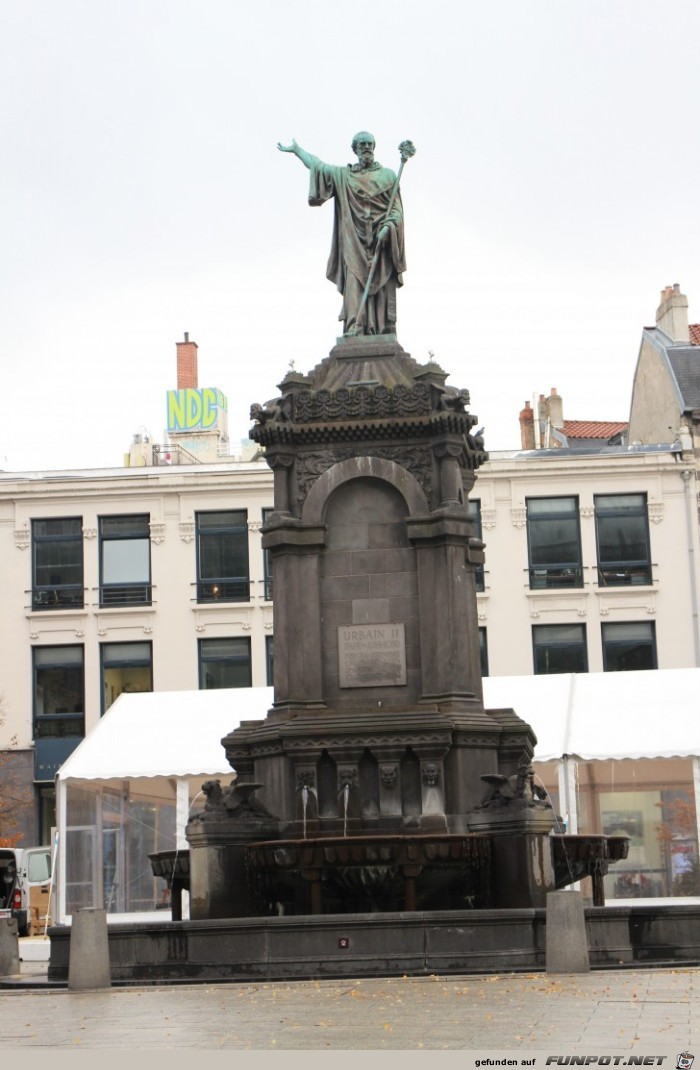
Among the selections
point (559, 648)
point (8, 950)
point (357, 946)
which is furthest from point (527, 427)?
point (357, 946)

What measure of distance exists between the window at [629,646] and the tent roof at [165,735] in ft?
59.4

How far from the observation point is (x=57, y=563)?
5531 cm

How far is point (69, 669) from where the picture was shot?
5494 centimetres

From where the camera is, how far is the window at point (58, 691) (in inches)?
2133

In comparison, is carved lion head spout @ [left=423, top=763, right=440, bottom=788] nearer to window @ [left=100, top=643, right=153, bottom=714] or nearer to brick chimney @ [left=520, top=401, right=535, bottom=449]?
window @ [left=100, top=643, right=153, bottom=714]

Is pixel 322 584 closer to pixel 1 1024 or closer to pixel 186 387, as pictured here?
pixel 1 1024

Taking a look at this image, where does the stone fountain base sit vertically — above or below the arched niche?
below

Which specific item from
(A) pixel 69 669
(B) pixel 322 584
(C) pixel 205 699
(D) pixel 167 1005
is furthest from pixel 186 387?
(D) pixel 167 1005

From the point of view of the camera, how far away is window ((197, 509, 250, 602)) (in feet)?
181

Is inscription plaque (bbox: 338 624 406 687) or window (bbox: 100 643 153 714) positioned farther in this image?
window (bbox: 100 643 153 714)

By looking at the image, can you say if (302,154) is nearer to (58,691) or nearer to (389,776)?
(389,776)

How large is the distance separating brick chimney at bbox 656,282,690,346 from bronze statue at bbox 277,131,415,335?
3826 cm

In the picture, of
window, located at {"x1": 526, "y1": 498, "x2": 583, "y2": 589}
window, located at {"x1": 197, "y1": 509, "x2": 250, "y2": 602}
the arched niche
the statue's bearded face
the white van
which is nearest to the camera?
the arched niche

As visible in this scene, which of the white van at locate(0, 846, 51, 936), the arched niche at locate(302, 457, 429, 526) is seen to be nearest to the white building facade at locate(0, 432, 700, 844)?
the white van at locate(0, 846, 51, 936)
